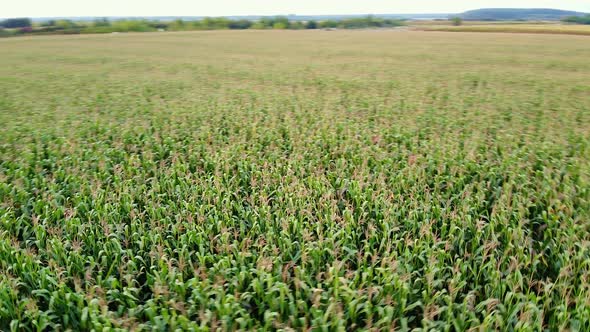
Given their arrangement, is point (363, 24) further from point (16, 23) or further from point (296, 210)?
Answer: point (296, 210)

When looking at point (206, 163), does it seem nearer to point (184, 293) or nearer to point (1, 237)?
point (1, 237)

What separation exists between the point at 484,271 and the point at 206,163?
242 inches

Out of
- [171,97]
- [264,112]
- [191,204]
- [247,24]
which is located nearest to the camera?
[191,204]

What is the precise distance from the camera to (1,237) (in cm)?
617

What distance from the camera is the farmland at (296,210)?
478 centimetres

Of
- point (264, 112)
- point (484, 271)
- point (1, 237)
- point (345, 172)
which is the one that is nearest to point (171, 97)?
point (264, 112)

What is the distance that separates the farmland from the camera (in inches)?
188

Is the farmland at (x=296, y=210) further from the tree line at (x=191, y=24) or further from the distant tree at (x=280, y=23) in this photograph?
the distant tree at (x=280, y=23)

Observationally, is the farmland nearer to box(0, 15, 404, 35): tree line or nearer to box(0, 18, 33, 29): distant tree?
box(0, 15, 404, 35): tree line

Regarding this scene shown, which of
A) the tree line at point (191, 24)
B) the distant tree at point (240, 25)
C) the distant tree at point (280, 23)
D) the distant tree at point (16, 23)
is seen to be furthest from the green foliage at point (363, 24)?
the distant tree at point (16, 23)

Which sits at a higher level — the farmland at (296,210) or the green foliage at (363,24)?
the green foliage at (363,24)

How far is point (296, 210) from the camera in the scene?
725 cm

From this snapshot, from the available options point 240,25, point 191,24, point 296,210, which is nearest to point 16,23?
point 191,24

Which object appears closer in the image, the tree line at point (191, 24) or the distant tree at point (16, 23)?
the distant tree at point (16, 23)
